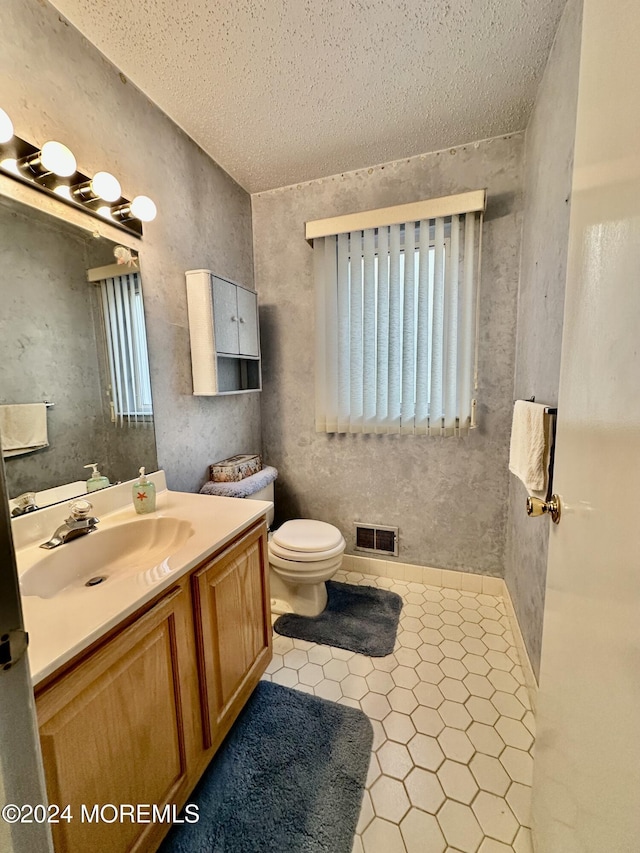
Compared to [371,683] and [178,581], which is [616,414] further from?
[371,683]

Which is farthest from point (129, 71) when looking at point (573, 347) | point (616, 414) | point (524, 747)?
point (524, 747)

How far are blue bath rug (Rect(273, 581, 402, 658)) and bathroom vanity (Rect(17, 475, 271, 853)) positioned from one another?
0.48 m

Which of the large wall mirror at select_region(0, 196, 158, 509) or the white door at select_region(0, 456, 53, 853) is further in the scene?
the large wall mirror at select_region(0, 196, 158, 509)

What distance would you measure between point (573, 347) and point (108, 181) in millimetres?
1560

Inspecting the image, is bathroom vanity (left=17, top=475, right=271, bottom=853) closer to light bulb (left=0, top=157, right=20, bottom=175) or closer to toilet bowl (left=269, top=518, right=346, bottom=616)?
toilet bowl (left=269, top=518, right=346, bottom=616)

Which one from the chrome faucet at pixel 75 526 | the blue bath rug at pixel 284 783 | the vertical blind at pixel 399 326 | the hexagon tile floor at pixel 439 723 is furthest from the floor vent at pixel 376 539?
the chrome faucet at pixel 75 526

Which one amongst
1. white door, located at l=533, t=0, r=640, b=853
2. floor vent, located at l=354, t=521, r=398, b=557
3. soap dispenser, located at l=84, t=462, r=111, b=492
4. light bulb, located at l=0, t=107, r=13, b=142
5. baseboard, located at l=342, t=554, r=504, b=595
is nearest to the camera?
white door, located at l=533, t=0, r=640, b=853

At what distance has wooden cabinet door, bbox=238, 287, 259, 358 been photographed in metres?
1.97

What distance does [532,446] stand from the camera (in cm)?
129

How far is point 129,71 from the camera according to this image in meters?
1.39

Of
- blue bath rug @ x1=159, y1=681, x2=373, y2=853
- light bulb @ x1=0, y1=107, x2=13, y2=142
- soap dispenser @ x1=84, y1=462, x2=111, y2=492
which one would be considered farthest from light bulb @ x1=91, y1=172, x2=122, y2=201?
blue bath rug @ x1=159, y1=681, x2=373, y2=853

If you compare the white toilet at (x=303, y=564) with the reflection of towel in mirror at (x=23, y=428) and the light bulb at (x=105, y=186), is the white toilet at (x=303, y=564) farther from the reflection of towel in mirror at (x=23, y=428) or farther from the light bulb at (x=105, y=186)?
the light bulb at (x=105, y=186)

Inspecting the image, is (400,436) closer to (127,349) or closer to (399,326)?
(399,326)

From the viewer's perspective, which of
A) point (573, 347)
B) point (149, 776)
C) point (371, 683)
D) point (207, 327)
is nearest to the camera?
point (573, 347)
